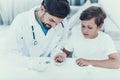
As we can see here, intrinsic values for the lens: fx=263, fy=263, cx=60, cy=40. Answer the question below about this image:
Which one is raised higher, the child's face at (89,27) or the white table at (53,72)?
the child's face at (89,27)

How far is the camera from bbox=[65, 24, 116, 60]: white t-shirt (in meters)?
1.58

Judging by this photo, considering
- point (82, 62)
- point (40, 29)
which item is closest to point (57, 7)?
point (40, 29)

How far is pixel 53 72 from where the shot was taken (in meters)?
1.29

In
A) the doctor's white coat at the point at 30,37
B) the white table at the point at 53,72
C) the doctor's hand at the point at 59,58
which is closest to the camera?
the white table at the point at 53,72

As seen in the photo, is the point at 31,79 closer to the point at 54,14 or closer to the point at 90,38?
the point at 54,14

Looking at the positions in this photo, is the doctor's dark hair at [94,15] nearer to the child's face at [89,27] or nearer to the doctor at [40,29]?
the child's face at [89,27]

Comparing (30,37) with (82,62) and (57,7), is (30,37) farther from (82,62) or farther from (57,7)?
(82,62)

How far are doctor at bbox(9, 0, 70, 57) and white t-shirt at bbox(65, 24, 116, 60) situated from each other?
90mm

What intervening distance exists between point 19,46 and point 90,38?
0.43m

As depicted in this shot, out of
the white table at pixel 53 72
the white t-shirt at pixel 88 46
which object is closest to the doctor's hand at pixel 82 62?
the white table at pixel 53 72

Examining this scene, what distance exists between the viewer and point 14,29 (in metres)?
1.49

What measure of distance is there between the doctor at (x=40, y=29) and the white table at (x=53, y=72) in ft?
0.57

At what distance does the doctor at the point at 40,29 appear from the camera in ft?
4.66

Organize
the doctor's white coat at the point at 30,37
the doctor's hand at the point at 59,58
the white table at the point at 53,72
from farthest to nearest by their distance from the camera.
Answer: the doctor's white coat at the point at 30,37
the doctor's hand at the point at 59,58
the white table at the point at 53,72
